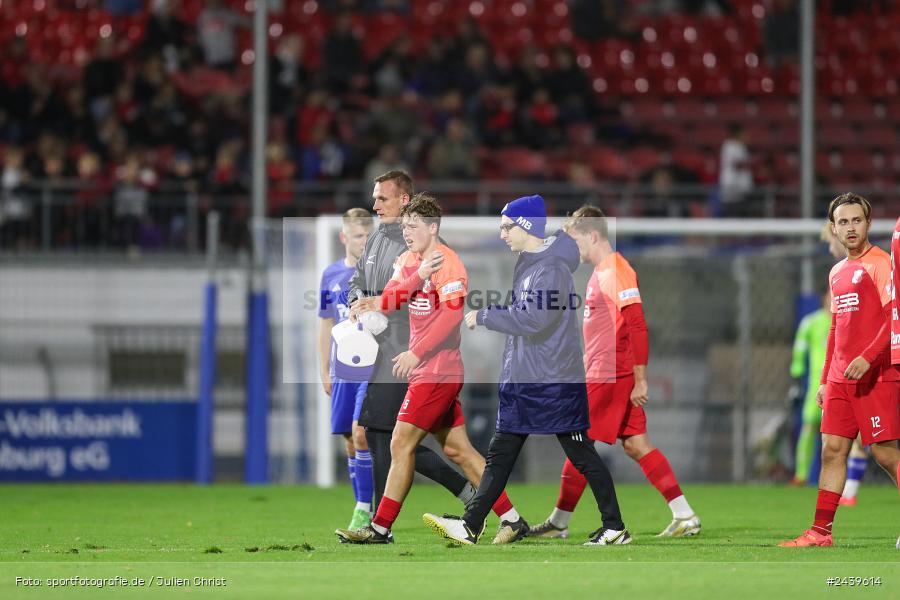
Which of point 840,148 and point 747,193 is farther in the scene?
point 840,148

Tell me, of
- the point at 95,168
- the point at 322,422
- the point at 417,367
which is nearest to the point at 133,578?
the point at 417,367

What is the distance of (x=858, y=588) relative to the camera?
6.48 m

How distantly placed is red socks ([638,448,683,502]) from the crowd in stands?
9027 millimetres

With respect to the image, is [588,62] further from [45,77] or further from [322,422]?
[322,422]

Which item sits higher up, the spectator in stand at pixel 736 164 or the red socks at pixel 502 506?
the spectator in stand at pixel 736 164

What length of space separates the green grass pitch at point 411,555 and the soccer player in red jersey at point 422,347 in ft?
1.23

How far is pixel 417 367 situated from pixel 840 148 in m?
15.7

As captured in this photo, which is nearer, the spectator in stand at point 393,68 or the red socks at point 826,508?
the red socks at point 826,508

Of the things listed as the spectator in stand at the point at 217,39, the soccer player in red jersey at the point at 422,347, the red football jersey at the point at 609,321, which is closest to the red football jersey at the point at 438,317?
the soccer player in red jersey at the point at 422,347

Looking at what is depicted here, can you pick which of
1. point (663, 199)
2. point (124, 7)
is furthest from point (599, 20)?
point (124, 7)

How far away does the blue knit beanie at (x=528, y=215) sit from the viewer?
854cm

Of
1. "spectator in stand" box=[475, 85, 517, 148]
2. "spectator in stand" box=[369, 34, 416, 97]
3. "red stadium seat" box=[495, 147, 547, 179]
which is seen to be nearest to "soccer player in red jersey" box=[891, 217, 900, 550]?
"red stadium seat" box=[495, 147, 547, 179]

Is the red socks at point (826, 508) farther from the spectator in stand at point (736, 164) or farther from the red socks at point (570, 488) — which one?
the spectator in stand at point (736, 164)

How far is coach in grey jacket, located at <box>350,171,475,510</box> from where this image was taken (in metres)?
8.92
